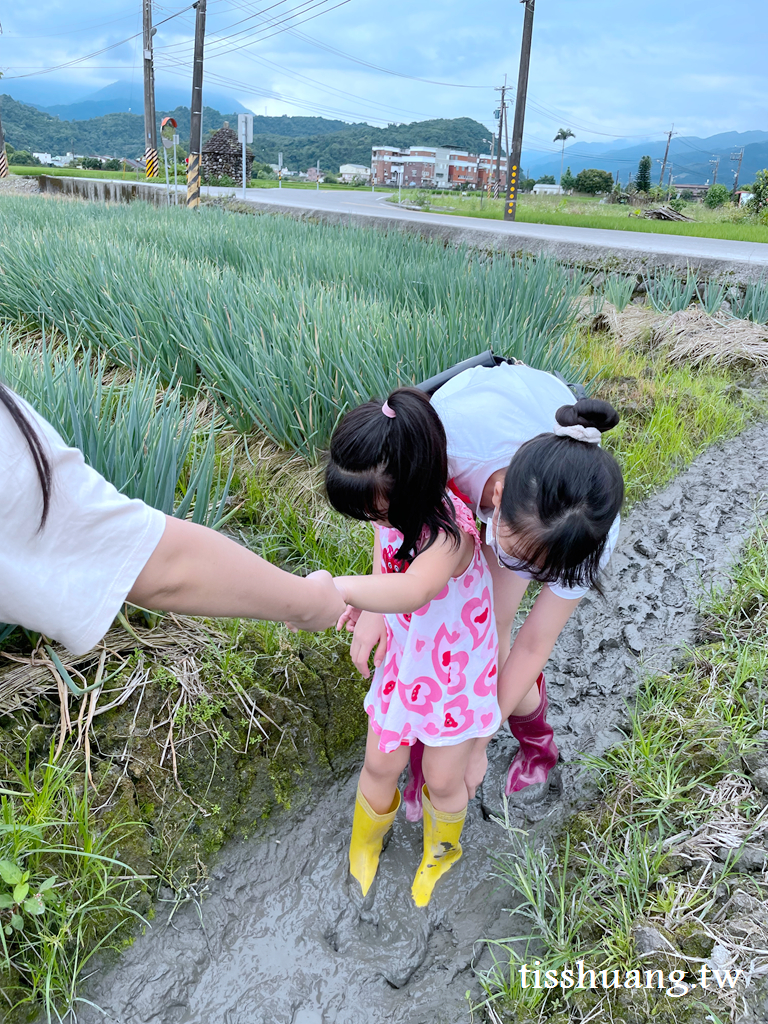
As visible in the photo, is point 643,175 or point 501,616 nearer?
point 501,616

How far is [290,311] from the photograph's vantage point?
2668 millimetres

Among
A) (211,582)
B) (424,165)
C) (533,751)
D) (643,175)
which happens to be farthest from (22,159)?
(424,165)

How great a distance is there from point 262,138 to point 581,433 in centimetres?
12641

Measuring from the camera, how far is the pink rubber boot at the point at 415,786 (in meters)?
1.69

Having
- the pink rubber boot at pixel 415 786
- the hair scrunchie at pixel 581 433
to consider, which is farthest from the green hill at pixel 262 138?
the hair scrunchie at pixel 581 433

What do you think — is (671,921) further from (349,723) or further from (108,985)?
(108,985)

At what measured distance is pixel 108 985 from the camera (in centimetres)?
129

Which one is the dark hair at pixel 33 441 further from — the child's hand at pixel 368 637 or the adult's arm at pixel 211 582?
the child's hand at pixel 368 637

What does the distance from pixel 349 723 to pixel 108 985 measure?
74cm

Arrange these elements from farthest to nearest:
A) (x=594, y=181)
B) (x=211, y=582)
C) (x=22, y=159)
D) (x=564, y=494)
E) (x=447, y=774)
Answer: (x=22, y=159) < (x=594, y=181) < (x=447, y=774) < (x=564, y=494) < (x=211, y=582)

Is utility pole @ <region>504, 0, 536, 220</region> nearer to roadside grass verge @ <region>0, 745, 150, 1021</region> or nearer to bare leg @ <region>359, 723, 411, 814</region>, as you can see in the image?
bare leg @ <region>359, 723, 411, 814</region>

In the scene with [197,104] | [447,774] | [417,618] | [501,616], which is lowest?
[447,774]

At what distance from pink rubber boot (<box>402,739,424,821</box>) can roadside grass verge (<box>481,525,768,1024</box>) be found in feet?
0.76

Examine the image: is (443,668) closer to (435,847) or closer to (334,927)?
(435,847)
